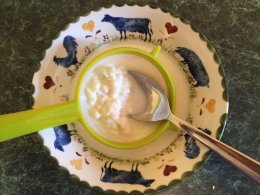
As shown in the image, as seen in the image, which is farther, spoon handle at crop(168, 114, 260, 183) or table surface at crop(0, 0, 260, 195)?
table surface at crop(0, 0, 260, 195)

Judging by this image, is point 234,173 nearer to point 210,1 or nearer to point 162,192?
point 162,192

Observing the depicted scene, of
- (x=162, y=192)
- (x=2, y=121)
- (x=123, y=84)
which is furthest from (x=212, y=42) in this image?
(x=2, y=121)

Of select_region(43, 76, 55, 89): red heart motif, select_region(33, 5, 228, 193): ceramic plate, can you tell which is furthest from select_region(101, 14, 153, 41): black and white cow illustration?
select_region(43, 76, 55, 89): red heart motif

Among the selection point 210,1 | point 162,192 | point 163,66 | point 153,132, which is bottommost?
point 162,192

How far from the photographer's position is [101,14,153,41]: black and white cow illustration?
A: 2.34ft

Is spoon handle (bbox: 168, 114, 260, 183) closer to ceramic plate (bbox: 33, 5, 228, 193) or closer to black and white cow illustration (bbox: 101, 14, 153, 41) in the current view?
ceramic plate (bbox: 33, 5, 228, 193)

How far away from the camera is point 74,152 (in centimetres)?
71

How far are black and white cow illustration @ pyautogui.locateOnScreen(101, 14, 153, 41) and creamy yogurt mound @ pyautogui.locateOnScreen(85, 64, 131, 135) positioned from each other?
0.07m

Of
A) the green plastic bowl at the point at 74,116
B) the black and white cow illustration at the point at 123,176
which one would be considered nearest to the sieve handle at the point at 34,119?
the green plastic bowl at the point at 74,116

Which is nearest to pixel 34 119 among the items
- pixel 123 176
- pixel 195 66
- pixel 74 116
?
pixel 74 116

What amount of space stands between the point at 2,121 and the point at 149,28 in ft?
0.96

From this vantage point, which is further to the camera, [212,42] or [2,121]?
[212,42]

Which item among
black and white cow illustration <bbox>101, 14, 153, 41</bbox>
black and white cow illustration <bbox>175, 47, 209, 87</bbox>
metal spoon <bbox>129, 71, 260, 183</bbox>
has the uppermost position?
black and white cow illustration <bbox>101, 14, 153, 41</bbox>

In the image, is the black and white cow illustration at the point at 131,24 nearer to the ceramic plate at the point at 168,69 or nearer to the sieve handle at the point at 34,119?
the ceramic plate at the point at 168,69
